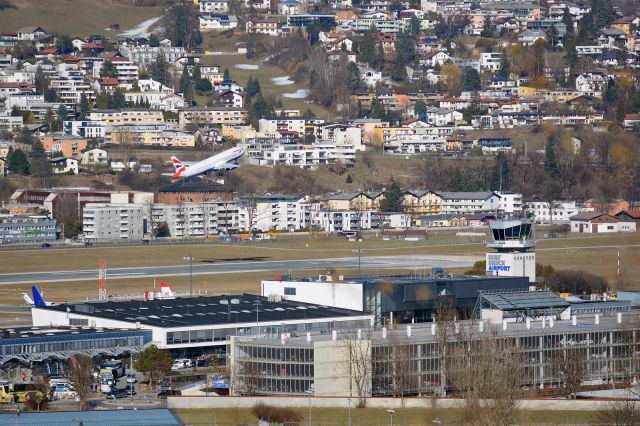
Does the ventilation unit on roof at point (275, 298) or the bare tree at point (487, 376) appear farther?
the ventilation unit on roof at point (275, 298)

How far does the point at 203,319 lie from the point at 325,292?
5.72 meters

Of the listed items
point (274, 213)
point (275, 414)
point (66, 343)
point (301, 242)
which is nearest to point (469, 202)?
point (274, 213)

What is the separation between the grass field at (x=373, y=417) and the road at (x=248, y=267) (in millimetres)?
40994

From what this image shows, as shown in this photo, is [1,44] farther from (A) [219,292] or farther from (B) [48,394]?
(B) [48,394]

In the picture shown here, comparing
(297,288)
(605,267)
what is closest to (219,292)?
(297,288)

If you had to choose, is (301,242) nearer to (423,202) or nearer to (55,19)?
(423,202)

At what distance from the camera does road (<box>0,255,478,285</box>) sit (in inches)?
3654

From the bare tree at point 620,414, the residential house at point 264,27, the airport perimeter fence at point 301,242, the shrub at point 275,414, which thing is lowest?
the airport perimeter fence at point 301,242

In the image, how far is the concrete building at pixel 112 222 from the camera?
399 feet

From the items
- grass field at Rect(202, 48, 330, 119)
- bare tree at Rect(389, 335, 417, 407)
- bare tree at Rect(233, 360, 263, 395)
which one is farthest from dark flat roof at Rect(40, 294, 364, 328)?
grass field at Rect(202, 48, 330, 119)

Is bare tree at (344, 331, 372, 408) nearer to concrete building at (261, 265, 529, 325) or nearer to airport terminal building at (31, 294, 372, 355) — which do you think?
airport terminal building at (31, 294, 372, 355)

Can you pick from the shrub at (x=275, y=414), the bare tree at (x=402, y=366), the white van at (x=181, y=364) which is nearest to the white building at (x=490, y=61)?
the white van at (x=181, y=364)

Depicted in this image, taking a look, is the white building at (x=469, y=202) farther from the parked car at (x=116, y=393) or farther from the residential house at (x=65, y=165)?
the parked car at (x=116, y=393)

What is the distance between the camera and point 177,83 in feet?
568
